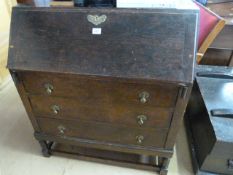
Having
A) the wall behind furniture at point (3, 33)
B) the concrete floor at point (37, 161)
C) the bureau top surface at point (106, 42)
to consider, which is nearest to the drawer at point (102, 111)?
the bureau top surface at point (106, 42)

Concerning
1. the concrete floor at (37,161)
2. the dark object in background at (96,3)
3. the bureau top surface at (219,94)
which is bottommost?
the concrete floor at (37,161)

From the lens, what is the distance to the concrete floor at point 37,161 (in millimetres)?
1383

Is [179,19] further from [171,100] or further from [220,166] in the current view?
[220,166]

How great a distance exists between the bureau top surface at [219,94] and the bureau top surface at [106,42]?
498mm

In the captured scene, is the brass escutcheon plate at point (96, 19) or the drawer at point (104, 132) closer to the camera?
the brass escutcheon plate at point (96, 19)

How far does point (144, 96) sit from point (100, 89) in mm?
220

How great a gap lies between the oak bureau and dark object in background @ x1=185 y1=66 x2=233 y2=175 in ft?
0.85

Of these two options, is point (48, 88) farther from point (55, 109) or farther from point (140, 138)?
point (140, 138)

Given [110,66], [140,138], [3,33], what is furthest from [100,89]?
[3,33]

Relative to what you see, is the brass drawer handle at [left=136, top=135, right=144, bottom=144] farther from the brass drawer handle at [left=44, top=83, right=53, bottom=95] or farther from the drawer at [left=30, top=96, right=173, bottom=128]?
the brass drawer handle at [left=44, top=83, right=53, bottom=95]

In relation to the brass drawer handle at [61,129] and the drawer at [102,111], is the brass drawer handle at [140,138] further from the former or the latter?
the brass drawer handle at [61,129]

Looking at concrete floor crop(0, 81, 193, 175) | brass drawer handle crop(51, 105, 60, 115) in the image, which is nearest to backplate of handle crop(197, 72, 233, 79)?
concrete floor crop(0, 81, 193, 175)

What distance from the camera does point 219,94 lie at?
1349 millimetres

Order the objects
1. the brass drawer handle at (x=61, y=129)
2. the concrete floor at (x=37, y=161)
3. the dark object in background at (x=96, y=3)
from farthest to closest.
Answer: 1. the concrete floor at (x=37, y=161)
2. the brass drawer handle at (x=61, y=129)
3. the dark object in background at (x=96, y=3)
